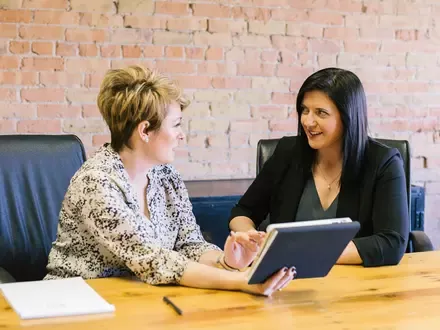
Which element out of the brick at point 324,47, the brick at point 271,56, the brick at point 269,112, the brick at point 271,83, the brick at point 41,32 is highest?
the brick at point 41,32

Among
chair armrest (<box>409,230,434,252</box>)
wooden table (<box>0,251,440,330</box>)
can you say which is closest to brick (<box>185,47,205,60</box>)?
chair armrest (<box>409,230,434,252</box>)

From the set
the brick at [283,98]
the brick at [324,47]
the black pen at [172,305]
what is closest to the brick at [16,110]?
the brick at [283,98]

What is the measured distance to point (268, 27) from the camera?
11.8ft

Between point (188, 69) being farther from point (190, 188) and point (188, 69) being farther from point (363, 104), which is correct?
point (363, 104)

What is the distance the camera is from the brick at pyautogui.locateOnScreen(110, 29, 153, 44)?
3342 millimetres

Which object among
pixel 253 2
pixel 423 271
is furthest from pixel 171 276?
pixel 253 2

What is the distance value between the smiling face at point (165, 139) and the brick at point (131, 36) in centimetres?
134

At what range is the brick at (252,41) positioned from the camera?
3.54 metres

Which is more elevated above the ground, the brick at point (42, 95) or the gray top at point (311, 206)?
the brick at point (42, 95)

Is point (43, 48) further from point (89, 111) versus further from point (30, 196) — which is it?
point (30, 196)

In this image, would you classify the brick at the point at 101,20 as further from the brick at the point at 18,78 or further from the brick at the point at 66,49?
the brick at the point at 18,78

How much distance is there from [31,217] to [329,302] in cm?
113

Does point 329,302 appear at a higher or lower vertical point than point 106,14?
lower

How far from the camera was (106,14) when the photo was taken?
3318 mm
